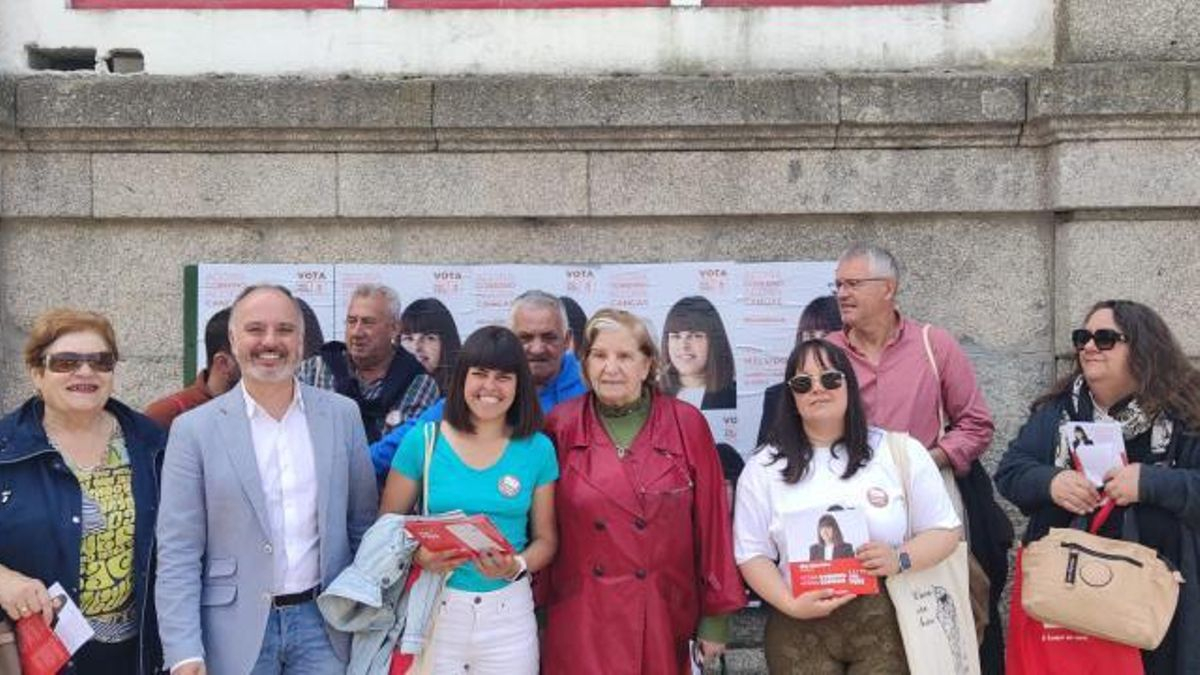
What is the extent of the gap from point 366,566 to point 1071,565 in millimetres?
2209

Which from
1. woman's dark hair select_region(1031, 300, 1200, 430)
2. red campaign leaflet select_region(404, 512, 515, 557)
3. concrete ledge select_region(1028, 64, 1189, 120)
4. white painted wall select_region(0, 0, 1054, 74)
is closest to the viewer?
red campaign leaflet select_region(404, 512, 515, 557)

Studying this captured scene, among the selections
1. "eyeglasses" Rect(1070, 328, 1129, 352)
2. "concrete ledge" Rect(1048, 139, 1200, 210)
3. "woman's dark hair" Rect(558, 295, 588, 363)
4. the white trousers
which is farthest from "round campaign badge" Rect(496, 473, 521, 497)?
"concrete ledge" Rect(1048, 139, 1200, 210)

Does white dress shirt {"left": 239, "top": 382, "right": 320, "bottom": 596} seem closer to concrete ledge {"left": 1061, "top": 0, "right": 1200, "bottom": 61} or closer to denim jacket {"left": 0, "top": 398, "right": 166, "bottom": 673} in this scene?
denim jacket {"left": 0, "top": 398, "right": 166, "bottom": 673}

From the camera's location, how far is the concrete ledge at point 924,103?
19.6 feet

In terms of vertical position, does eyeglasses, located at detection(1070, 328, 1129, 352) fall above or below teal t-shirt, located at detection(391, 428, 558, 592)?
above

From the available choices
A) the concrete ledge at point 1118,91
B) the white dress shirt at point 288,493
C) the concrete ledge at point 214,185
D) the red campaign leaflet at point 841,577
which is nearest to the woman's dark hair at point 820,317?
the concrete ledge at point 1118,91

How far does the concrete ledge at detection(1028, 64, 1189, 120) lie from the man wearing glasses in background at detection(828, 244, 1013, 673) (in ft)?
4.49

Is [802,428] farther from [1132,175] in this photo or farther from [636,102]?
[1132,175]

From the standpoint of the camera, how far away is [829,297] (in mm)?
6102

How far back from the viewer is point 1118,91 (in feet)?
19.3

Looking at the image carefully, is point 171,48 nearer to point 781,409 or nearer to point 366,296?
point 366,296

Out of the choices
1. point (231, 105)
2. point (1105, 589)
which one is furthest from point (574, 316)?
point (1105, 589)

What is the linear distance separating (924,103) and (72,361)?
3.72m

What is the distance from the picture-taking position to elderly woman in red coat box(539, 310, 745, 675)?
4.32 m
